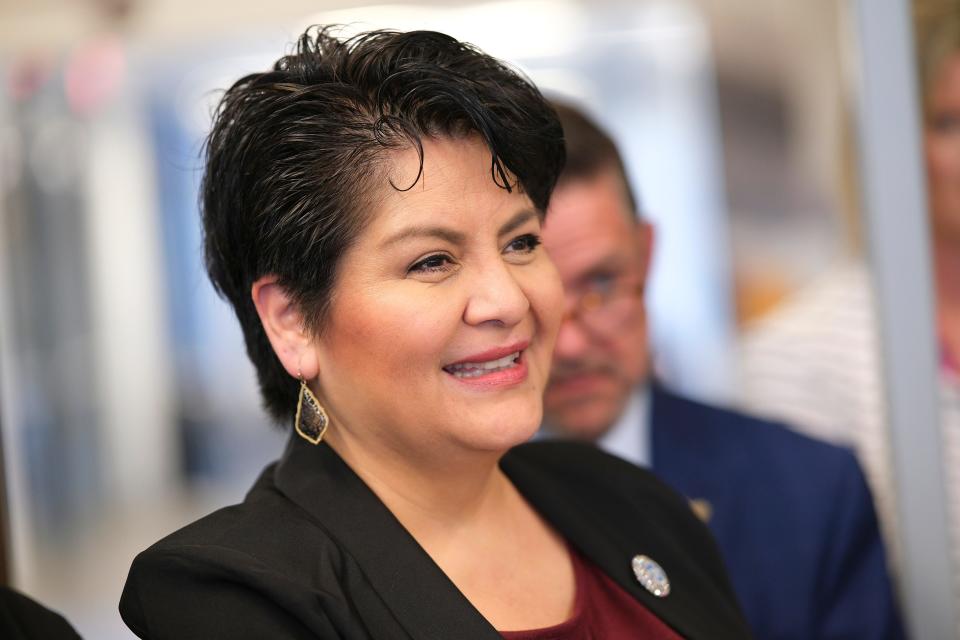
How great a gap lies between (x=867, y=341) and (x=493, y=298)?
5.28 ft

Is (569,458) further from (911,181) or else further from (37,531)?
(37,531)

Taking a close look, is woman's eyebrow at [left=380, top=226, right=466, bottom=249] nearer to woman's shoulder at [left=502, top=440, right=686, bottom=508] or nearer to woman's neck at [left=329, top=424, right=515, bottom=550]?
woman's neck at [left=329, top=424, right=515, bottom=550]

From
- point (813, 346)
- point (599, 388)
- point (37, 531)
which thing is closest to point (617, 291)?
point (599, 388)

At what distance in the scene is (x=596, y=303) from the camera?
216 cm

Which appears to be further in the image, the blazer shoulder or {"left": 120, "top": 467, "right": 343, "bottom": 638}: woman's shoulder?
the blazer shoulder

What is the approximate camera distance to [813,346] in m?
2.62

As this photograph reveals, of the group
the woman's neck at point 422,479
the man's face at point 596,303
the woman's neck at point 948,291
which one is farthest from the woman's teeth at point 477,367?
the woman's neck at point 948,291

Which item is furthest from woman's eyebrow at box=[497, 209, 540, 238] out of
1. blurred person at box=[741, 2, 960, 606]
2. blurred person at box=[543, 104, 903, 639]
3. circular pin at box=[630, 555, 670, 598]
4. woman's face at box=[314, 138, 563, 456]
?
blurred person at box=[741, 2, 960, 606]

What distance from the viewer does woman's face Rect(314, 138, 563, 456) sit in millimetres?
1259

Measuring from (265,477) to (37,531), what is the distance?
1822 millimetres

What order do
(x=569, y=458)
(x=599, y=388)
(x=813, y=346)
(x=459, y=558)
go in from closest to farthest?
(x=459, y=558) < (x=569, y=458) < (x=599, y=388) < (x=813, y=346)

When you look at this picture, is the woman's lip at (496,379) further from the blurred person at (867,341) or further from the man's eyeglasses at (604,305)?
the blurred person at (867,341)

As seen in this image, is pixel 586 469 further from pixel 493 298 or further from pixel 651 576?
pixel 493 298

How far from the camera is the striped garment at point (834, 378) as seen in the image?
2.46 m
